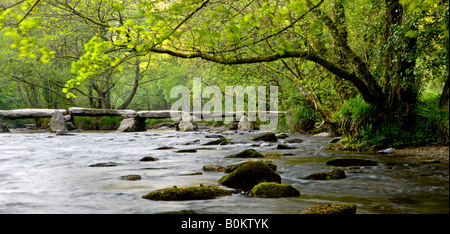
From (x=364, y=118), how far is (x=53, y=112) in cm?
2126

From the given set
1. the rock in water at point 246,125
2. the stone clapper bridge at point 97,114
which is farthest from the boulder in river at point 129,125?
the rock in water at point 246,125

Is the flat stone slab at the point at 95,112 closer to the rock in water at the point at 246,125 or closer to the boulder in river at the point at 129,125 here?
the boulder in river at the point at 129,125

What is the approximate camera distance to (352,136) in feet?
33.8

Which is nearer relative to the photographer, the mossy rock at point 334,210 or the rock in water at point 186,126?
the mossy rock at point 334,210

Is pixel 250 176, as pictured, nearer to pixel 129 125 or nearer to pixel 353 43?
pixel 353 43

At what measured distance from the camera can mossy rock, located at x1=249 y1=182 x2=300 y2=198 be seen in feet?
15.3

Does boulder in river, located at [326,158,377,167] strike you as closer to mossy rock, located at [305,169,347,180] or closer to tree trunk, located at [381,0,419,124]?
mossy rock, located at [305,169,347,180]

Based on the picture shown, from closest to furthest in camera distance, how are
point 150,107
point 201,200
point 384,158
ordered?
point 201,200 → point 384,158 → point 150,107

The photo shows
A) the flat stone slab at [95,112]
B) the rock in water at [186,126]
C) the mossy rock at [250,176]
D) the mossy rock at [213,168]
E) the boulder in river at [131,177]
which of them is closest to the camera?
the mossy rock at [250,176]

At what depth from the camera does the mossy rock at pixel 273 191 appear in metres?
4.66

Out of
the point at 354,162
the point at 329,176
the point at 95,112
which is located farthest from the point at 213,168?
the point at 95,112

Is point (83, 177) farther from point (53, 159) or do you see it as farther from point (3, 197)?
point (53, 159)

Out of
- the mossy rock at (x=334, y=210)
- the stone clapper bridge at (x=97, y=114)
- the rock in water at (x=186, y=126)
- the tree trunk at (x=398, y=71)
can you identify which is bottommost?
the rock in water at (x=186, y=126)
